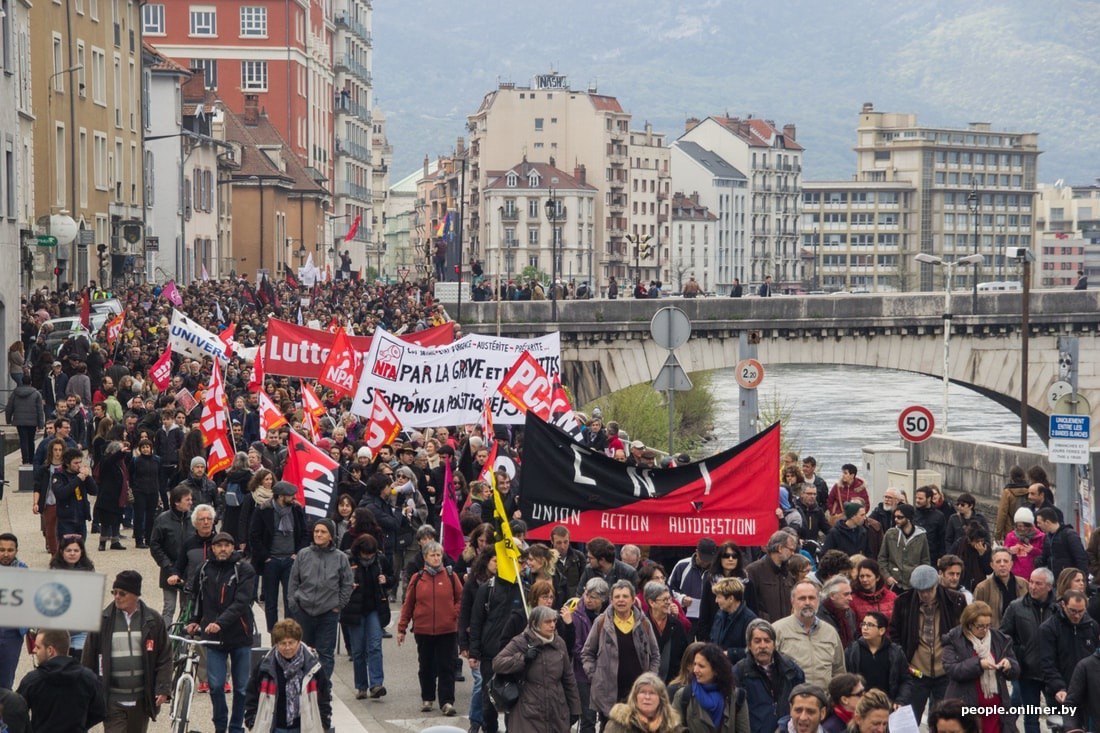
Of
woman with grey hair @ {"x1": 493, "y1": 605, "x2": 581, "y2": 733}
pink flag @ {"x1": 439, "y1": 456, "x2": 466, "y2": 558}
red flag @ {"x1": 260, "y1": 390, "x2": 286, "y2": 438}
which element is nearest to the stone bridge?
red flag @ {"x1": 260, "y1": 390, "x2": 286, "y2": 438}

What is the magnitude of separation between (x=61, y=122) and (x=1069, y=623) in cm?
4065

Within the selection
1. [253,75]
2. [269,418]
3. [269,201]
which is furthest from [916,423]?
[253,75]

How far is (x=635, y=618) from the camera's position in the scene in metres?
11.8

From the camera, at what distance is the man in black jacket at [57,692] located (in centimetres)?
1004

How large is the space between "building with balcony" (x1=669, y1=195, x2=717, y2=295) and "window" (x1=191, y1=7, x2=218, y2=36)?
87.5m

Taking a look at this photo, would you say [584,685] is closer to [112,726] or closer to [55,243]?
[112,726]

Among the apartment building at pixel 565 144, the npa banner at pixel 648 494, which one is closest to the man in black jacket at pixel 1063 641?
the npa banner at pixel 648 494

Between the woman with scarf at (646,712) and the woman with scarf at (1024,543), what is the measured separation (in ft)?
18.4

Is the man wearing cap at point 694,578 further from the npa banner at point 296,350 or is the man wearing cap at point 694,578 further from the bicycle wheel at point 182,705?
the npa banner at point 296,350

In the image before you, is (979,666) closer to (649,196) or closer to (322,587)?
(322,587)

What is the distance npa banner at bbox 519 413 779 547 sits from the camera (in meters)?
13.9

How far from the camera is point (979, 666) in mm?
11422

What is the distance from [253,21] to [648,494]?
92370mm

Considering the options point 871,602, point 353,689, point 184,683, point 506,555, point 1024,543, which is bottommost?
point 353,689
